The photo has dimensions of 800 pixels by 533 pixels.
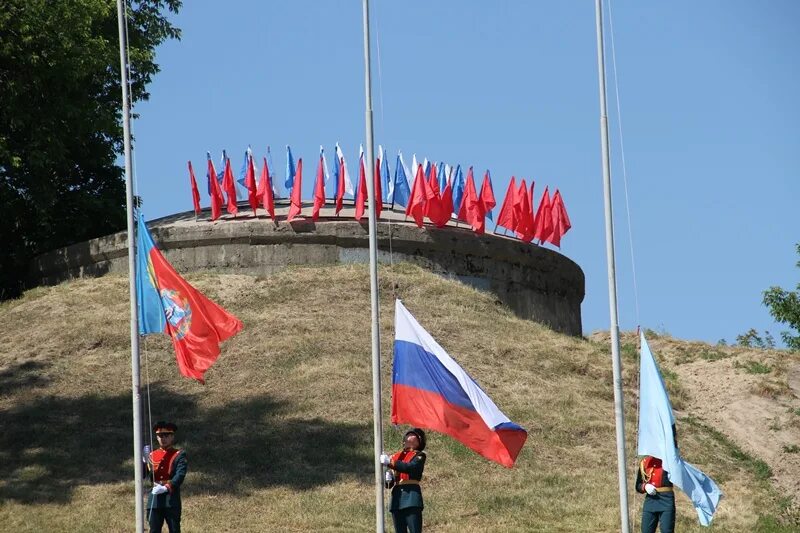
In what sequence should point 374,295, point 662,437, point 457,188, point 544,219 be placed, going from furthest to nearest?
point 544,219 < point 457,188 < point 374,295 < point 662,437

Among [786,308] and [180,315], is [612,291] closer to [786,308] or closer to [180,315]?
[180,315]

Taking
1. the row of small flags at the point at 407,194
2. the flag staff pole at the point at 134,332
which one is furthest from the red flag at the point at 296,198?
the flag staff pole at the point at 134,332

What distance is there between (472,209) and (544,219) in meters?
2.09

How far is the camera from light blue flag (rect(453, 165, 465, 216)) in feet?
106

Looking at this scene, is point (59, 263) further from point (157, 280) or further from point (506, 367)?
point (157, 280)

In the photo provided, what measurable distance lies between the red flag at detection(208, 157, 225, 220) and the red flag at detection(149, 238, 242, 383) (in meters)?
15.4

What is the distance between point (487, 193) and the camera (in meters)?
32.5

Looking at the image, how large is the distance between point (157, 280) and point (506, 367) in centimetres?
1104

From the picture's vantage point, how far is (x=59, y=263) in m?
32.8

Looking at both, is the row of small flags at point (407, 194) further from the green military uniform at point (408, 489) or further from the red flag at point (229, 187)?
the green military uniform at point (408, 489)

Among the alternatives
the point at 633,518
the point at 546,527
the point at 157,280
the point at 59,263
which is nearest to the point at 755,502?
the point at 633,518

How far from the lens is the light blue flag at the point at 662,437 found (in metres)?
16.2

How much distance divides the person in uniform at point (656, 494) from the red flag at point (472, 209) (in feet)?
52.2

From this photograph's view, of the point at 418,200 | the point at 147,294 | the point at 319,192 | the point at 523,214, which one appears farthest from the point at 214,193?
the point at 147,294
